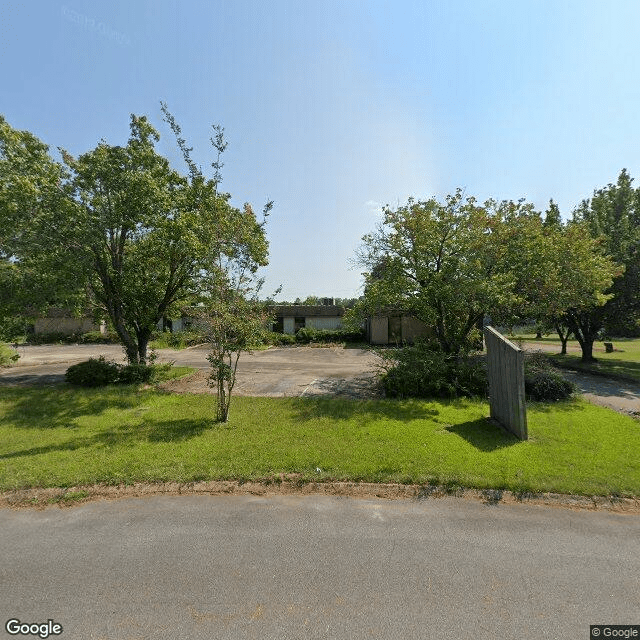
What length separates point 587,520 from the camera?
4.20 meters

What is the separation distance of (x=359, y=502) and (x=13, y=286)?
536 inches

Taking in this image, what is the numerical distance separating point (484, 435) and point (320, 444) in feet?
11.5

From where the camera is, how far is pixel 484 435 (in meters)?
7.02

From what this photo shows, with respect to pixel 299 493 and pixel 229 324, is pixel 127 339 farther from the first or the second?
pixel 299 493

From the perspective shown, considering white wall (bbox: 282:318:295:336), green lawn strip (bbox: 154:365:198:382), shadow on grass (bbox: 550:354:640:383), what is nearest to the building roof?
white wall (bbox: 282:318:295:336)

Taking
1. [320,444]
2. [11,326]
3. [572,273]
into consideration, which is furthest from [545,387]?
[11,326]

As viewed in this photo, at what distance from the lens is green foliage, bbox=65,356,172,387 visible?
12047 mm

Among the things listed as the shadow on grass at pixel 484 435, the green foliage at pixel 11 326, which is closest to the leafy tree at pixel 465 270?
the shadow on grass at pixel 484 435

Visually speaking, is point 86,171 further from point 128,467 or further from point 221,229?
point 128,467

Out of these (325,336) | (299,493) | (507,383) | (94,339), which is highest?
(325,336)

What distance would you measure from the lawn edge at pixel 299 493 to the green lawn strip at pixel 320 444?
0.13m

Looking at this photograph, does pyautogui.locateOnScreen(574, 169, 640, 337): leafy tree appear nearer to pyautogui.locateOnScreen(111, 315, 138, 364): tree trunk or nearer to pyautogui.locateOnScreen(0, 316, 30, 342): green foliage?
pyautogui.locateOnScreen(111, 315, 138, 364): tree trunk

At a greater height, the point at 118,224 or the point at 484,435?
the point at 118,224

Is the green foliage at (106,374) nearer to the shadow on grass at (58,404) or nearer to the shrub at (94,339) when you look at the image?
the shadow on grass at (58,404)
